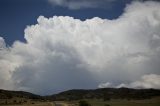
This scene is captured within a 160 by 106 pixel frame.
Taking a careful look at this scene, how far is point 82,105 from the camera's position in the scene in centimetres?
16050

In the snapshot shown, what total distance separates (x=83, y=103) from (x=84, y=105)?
9.35ft

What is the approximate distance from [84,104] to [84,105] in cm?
117

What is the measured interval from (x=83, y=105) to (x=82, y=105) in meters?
0.50

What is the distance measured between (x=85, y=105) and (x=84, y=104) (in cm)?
107

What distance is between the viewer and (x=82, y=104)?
16188 centimetres

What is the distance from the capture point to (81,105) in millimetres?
160625

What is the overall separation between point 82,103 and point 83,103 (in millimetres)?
571

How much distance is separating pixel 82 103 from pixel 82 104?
189cm

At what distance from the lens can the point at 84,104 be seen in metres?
162

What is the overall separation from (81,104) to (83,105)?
213 centimetres

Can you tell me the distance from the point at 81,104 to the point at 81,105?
1.76 m

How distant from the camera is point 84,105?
527 ft

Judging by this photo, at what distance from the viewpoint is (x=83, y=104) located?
16175 cm

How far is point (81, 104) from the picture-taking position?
533ft
